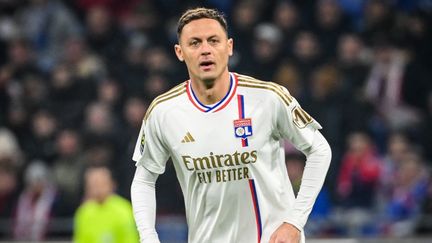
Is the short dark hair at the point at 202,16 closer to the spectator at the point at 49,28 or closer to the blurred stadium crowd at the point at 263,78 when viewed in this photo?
the blurred stadium crowd at the point at 263,78

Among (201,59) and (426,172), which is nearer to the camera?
(201,59)

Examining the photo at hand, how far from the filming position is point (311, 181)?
5008 millimetres

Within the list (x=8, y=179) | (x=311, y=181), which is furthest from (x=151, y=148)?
(x=8, y=179)

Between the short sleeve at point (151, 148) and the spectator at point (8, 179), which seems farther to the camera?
the spectator at point (8, 179)

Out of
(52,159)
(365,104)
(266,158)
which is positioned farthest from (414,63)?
(266,158)

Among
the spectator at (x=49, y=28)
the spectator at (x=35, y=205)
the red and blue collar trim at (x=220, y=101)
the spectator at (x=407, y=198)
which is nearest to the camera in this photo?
the red and blue collar trim at (x=220, y=101)

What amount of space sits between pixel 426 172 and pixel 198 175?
5674 millimetres

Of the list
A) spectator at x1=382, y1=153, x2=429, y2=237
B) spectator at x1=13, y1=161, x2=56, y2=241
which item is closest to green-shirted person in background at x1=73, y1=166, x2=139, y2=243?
spectator at x1=13, y1=161, x2=56, y2=241

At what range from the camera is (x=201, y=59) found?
16.4ft

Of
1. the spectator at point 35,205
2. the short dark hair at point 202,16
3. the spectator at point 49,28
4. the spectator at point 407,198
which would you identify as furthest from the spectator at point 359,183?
the short dark hair at point 202,16

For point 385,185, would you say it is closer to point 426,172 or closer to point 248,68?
point 426,172

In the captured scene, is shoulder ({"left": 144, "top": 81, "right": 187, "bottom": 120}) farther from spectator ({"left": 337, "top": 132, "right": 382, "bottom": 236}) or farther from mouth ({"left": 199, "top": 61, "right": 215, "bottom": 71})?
spectator ({"left": 337, "top": 132, "right": 382, "bottom": 236})

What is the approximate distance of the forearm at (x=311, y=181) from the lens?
4914mm

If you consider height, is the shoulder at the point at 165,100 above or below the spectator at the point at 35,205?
above
